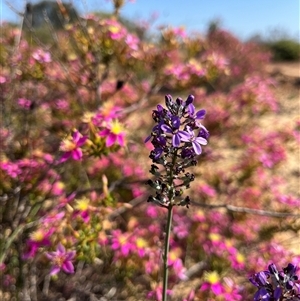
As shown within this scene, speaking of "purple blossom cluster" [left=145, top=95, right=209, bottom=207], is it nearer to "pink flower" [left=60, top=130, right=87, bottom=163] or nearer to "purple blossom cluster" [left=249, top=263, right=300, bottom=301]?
"purple blossom cluster" [left=249, top=263, right=300, bottom=301]

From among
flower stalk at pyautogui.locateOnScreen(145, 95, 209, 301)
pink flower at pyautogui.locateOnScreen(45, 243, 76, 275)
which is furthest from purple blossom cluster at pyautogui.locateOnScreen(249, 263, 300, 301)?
pink flower at pyautogui.locateOnScreen(45, 243, 76, 275)

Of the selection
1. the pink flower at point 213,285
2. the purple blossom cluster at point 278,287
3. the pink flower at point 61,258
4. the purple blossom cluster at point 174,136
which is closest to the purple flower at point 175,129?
the purple blossom cluster at point 174,136

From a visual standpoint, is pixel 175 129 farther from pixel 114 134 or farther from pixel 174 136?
pixel 114 134

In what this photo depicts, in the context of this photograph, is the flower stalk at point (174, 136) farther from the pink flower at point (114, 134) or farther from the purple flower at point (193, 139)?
the pink flower at point (114, 134)

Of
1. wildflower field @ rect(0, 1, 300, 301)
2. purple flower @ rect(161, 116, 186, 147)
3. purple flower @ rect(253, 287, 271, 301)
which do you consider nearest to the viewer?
purple flower @ rect(253, 287, 271, 301)

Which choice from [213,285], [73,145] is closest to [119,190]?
[213,285]

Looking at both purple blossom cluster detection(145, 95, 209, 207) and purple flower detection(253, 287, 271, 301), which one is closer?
purple flower detection(253, 287, 271, 301)
